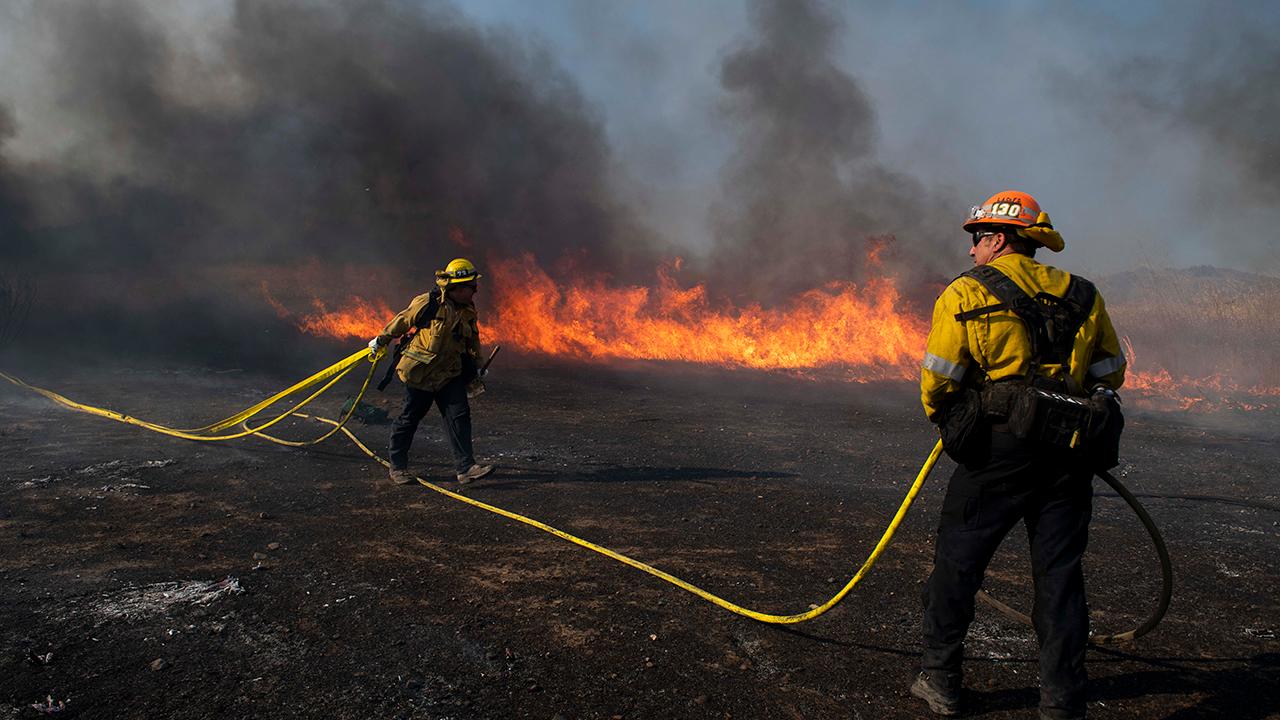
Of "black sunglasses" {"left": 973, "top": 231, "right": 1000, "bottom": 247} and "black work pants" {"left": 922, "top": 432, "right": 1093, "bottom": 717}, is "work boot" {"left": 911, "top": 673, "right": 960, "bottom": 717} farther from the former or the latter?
"black sunglasses" {"left": 973, "top": 231, "right": 1000, "bottom": 247}

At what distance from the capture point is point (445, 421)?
677 centimetres

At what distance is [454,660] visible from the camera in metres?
3.48

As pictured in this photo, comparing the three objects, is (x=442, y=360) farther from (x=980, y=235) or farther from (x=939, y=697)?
(x=939, y=697)

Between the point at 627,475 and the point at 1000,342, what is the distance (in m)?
4.68

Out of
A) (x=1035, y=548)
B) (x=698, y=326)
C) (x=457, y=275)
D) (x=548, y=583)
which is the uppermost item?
(x=698, y=326)

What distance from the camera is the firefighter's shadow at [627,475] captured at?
22.7 ft

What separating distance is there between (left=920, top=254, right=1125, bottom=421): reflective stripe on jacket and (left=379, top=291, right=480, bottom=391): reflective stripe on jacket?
14.6 feet

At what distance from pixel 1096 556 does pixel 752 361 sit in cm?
1122

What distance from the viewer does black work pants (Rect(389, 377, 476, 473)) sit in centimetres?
671

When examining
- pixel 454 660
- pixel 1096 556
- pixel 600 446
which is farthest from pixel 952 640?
pixel 600 446

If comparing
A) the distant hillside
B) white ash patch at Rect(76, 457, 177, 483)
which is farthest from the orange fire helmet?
the distant hillside

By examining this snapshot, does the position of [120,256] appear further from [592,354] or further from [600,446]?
[600,446]

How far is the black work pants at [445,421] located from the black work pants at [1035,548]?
464cm

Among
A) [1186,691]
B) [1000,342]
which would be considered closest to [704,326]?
[1186,691]
